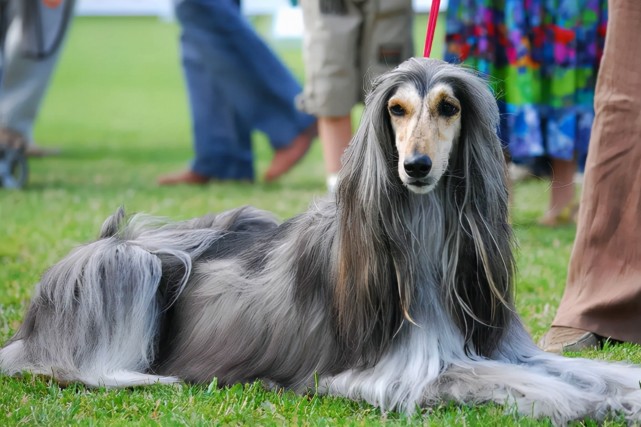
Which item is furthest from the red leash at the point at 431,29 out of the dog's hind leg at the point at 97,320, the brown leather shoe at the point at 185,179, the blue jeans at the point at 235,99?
the brown leather shoe at the point at 185,179

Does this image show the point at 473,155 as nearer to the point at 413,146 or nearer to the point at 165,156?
the point at 413,146

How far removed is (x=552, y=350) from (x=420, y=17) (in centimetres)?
2549

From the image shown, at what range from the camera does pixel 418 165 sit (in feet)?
10.5

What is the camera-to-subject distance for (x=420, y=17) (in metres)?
29.0

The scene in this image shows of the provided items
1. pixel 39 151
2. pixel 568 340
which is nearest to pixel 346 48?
pixel 568 340

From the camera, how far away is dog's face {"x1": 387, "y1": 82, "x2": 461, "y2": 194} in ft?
10.5

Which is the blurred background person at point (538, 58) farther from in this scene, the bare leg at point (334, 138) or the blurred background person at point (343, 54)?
the bare leg at point (334, 138)

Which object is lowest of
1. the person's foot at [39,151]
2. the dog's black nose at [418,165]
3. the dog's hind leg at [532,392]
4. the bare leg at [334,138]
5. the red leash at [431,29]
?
the person's foot at [39,151]

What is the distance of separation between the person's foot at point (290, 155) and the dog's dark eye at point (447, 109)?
238 inches

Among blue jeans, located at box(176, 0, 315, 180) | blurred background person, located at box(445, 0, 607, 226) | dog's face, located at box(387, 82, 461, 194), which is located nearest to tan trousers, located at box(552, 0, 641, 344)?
dog's face, located at box(387, 82, 461, 194)

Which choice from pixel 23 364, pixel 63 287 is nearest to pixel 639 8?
pixel 63 287

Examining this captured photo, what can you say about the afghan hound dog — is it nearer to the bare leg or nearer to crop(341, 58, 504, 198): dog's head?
crop(341, 58, 504, 198): dog's head

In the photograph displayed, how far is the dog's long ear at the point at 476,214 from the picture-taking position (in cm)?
335

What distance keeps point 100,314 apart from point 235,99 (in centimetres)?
564
